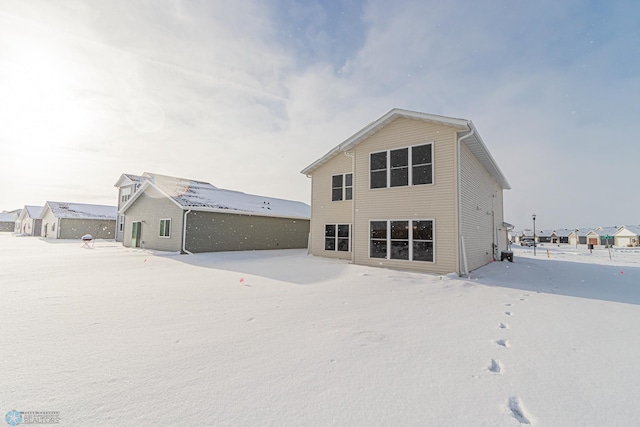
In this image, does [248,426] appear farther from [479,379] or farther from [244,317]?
[244,317]

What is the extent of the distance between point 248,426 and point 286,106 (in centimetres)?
1213

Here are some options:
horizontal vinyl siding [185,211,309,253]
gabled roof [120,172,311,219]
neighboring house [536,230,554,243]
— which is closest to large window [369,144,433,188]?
gabled roof [120,172,311,219]

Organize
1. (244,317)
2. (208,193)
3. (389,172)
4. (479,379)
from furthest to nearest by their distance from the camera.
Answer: (208,193) → (389,172) → (244,317) → (479,379)

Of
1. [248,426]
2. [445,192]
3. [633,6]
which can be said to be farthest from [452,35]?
[248,426]

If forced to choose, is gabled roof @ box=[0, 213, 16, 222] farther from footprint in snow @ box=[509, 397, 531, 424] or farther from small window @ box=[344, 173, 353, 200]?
footprint in snow @ box=[509, 397, 531, 424]

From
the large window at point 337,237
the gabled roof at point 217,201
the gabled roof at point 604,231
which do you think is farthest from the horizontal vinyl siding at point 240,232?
the gabled roof at point 604,231

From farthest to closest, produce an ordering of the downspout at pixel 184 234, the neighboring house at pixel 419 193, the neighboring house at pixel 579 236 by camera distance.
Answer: the neighboring house at pixel 579 236 → the downspout at pixel 184 234 → the neighboring house at pixel 419 193

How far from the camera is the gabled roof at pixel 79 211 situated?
102ft

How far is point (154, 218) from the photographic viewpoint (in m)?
17.6

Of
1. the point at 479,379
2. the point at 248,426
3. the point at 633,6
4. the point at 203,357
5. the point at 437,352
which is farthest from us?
the point at 633,6

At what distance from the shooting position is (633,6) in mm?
7941

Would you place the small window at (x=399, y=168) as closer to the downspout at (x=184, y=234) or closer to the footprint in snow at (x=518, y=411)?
the footprint in snow at (x=518, y=411)

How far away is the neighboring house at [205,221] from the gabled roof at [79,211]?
17.0 meters

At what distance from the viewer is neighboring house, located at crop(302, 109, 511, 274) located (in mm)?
9391
